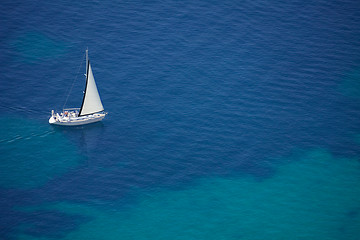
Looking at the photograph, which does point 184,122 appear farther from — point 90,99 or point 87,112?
point 87,112

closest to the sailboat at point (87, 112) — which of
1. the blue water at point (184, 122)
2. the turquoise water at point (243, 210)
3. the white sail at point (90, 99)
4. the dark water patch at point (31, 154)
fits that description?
the white sail at point (90, 99)

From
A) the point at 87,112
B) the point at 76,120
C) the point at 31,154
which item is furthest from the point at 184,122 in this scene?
the point at 31,154

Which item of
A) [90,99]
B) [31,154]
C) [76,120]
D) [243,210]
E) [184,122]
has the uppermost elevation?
[90,99]

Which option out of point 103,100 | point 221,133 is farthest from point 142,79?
point 221,133

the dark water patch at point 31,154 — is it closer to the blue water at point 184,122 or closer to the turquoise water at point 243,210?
the blue water at point 184,122

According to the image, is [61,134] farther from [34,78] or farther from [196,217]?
[196,217]

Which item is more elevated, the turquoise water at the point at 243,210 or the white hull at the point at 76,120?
the white hull at the point at 76,120

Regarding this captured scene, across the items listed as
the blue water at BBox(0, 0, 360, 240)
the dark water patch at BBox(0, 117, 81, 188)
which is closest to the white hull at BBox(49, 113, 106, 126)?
the blue water at BBox(0, 0, 360, 240)
